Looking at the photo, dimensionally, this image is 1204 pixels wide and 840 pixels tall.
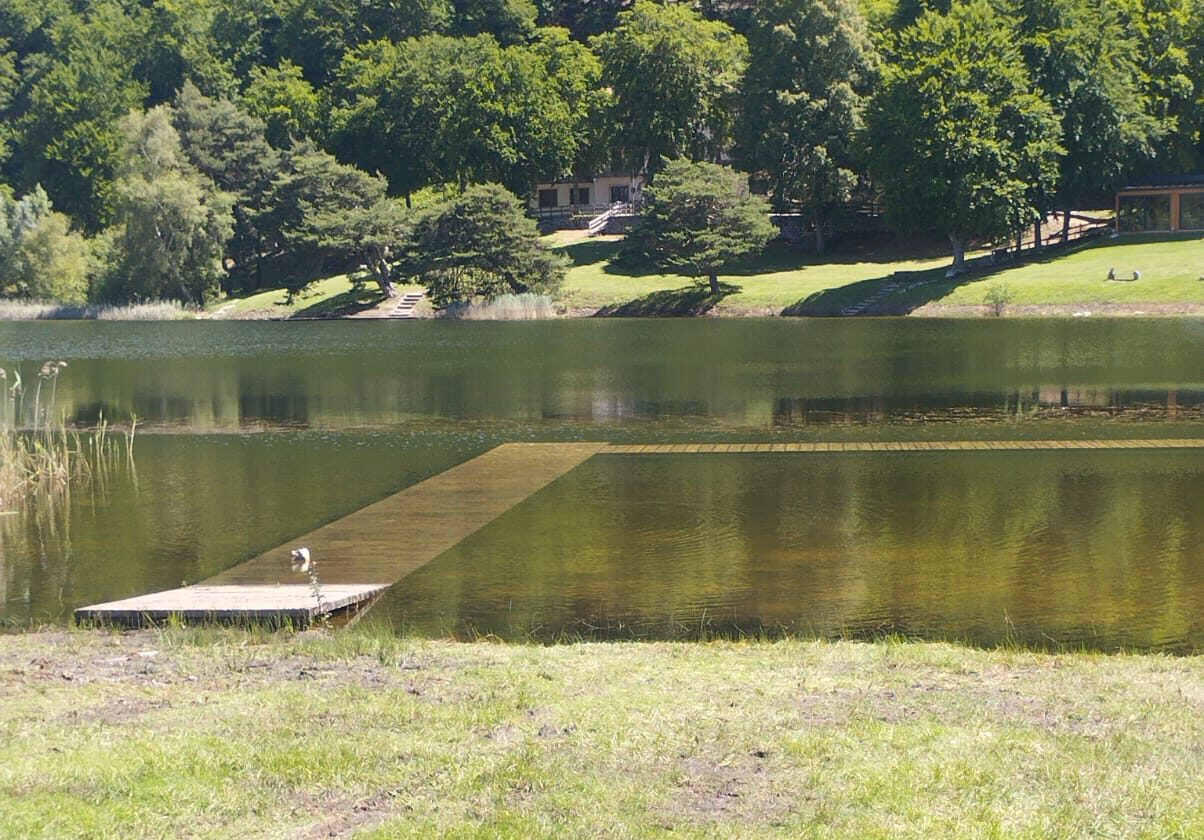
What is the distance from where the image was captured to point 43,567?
1772cm

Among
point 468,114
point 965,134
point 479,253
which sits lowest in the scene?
point 479,253

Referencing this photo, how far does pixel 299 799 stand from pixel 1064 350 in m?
41.4

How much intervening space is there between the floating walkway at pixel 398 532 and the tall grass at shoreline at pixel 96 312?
202 ft

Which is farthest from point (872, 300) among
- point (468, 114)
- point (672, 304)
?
point (468, 114)

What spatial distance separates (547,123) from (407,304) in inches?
933

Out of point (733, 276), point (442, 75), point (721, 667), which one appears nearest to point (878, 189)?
point (733, 276)

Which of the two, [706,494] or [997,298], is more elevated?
[997,298]

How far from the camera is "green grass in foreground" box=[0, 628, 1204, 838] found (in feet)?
24.1

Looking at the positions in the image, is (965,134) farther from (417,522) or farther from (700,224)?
(417,522)

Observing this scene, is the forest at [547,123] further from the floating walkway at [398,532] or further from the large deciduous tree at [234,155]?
the floating walkway at [398,532]

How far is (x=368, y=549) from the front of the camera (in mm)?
17922

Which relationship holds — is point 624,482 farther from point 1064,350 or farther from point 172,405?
point 1064,350

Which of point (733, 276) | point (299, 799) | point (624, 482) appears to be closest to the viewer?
point (299, 799)

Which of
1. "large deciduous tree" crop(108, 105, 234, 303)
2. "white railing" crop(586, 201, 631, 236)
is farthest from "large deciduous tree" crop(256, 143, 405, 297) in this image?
"white railing" crop(586, 201, 631, 236)
